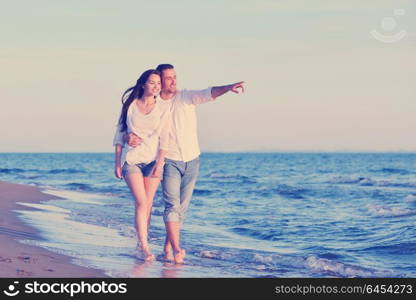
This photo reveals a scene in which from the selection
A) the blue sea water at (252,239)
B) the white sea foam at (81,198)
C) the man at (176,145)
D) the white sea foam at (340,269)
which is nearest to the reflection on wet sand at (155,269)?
the blue sea water at (252,239)

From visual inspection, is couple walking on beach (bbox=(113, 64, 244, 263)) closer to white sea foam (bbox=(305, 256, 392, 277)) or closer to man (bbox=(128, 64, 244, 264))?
man (bbox=(128, 64, 244, 264))

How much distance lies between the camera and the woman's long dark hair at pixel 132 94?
26.2 feet

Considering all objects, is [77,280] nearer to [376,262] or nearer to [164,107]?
[164,107]

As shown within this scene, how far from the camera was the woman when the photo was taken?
8.05 meters

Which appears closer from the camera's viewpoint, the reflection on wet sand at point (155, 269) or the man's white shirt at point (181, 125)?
the reflection on wet sand at point (155, 269)

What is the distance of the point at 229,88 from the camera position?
757cm

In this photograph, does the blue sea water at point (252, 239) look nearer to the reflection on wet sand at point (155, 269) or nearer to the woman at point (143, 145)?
the reflection on wet sand at point (155, 269)

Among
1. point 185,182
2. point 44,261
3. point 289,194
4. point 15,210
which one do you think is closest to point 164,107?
point 185,182

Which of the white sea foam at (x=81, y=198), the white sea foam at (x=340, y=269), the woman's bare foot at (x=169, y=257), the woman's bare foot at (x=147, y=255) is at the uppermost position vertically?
the woman's bare foot at (x=147, y=255)

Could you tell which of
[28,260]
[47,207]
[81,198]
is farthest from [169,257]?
[81,198]

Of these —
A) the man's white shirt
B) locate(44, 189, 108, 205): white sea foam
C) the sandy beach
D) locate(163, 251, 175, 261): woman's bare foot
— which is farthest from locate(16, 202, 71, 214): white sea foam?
the man's white shirt

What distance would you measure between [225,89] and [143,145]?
110 cm

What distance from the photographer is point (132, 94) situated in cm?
814

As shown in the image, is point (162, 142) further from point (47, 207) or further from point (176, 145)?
point (47, 207)
